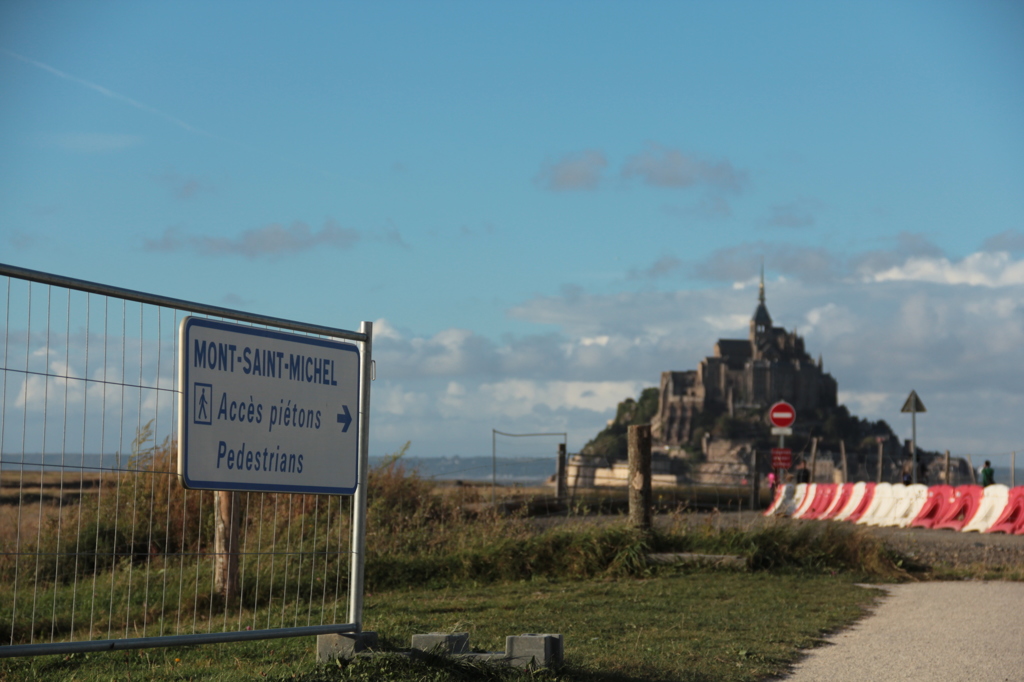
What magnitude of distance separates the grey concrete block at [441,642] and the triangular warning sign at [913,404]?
67.2 feet

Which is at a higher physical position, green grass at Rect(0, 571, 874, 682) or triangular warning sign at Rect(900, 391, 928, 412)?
triangular warning sign at Rect(900, 391, 928, 412)

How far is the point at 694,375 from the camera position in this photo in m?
193

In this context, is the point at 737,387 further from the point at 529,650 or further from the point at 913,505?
the point at 529,650

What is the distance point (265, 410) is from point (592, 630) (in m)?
3.50

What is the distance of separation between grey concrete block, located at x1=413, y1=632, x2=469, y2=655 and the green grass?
0.08 metres

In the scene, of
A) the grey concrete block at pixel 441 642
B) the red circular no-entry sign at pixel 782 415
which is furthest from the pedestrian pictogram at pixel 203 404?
the red circular no-entry sign at pixel 782 415

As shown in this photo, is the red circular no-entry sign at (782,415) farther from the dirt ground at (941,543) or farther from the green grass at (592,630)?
the green grass at (592,630)

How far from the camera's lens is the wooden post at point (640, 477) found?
12078 mm

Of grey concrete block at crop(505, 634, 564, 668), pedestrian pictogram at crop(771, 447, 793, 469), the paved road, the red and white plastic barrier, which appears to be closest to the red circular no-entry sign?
pedestrian pictogram at crop(771, 447, 793, 469)

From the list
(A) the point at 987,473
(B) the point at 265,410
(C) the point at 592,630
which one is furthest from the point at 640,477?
(A) the point at 987,473

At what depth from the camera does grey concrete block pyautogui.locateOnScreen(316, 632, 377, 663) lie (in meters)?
5.21

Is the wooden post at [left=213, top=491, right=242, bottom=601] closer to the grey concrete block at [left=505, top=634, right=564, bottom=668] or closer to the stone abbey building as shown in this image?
the grey concrete block at [left=505, top=634, right=564, bottom=668]

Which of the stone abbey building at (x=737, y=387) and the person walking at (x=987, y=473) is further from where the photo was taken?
the stone abbey building at (x=737, y=387)

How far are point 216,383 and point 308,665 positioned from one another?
1.70 meters
